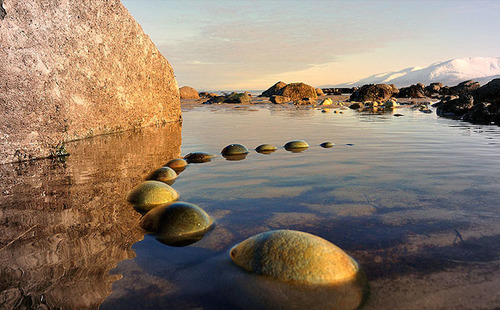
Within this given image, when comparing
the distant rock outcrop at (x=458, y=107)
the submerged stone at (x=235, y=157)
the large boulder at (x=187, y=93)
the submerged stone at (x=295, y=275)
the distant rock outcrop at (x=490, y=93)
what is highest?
the large boulder at (x=187, y=93)

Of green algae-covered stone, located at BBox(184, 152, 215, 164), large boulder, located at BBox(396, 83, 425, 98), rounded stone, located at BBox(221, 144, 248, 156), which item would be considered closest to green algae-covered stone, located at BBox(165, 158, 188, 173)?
green algae-covered stone, located at BBox(184, 152, 215, 164)

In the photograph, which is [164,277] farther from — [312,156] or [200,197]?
[312,156]

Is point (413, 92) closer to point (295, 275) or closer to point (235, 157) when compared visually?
point (235, 157)

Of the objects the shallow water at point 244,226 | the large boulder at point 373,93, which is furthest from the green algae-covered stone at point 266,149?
the large boulder at point 373,93

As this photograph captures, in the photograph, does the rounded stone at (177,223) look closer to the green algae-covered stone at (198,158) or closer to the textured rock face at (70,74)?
the green algae-covered stone at (198,158)

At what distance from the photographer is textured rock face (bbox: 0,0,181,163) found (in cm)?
432

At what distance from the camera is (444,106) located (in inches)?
556

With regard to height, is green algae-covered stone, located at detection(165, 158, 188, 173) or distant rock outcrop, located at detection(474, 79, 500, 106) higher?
distant rock outcrop, located at detection(474, 79, 500, 106)

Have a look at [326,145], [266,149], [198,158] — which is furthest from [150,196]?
[326,145]

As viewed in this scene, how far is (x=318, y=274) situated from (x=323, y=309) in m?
0.23

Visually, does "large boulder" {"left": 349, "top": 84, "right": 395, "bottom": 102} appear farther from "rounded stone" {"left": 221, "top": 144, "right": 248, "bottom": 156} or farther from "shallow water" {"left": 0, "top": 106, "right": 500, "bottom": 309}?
"rounded stone" {"left": 221, "top": 144, "right": 248, "bottom": 156}

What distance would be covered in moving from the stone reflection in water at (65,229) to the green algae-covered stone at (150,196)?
107 mm

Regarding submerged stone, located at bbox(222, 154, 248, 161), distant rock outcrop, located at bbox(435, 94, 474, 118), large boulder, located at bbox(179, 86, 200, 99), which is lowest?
distant rock outcrop, located at bbox(435, 94, 474, 118)

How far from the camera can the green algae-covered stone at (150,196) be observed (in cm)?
280
